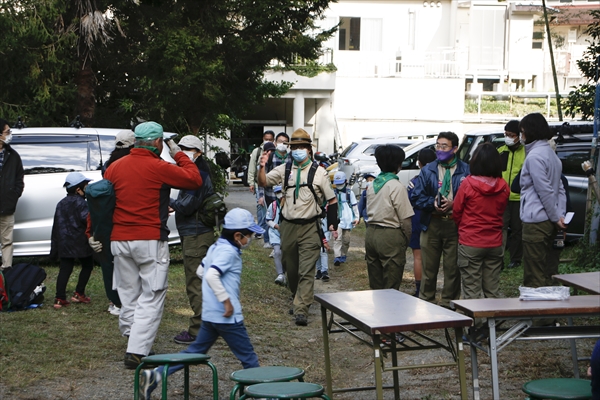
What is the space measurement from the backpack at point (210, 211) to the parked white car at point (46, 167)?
398 centimetres

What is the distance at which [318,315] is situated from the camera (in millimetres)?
9602

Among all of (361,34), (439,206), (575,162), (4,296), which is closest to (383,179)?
(439,206)

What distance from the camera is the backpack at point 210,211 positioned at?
305 inches

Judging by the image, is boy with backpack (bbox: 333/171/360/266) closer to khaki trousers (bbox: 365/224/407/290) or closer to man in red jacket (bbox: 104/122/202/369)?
khaki trousers (bbox: 365/224/407/290)

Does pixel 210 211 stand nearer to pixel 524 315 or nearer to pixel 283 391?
pixel 283 391

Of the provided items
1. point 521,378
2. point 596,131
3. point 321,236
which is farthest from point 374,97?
point 521,378

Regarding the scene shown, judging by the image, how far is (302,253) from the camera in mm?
8930

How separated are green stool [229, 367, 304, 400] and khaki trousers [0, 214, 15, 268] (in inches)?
256

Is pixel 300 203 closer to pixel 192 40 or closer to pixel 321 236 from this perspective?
pixel 321 236

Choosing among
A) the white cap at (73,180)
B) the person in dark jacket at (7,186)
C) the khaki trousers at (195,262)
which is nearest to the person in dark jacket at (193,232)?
the khaki trousers at (195,262)

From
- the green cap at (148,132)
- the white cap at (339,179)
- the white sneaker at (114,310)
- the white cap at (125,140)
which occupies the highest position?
the green cap at (148,132)

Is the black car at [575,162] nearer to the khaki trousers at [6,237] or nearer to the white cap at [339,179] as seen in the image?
the white cap at [339,179]

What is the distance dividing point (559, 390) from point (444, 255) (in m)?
4.27

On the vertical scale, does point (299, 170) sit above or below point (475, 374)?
above
